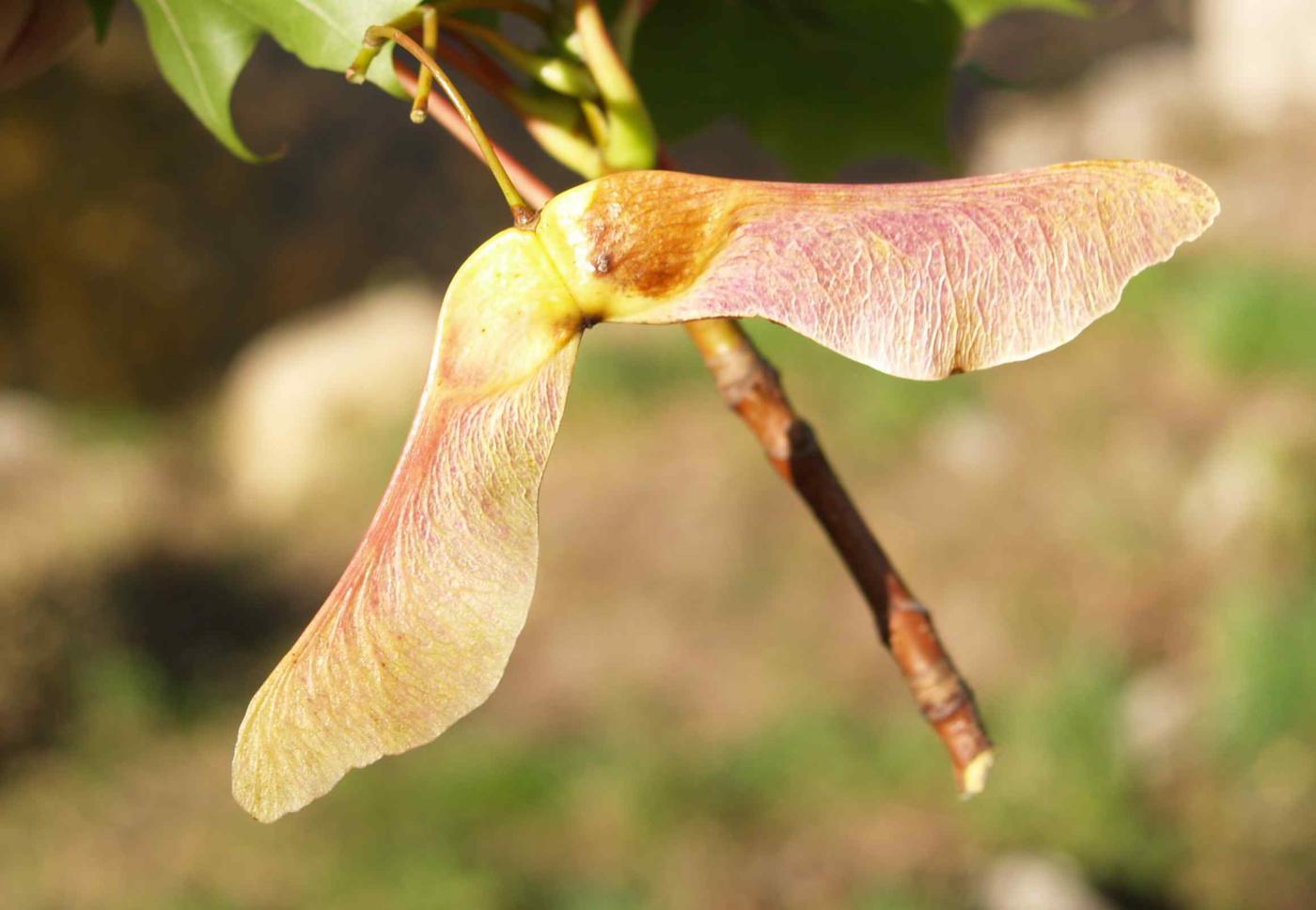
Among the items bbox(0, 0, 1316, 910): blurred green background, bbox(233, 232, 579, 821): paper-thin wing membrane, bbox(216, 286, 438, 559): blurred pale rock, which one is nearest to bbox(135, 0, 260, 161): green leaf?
bbox(233, 232, 579, 821): paper-thin wing membrane

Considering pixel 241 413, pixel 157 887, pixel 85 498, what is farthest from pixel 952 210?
pixel 241 413

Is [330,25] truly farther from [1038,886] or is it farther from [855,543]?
[1038,886]

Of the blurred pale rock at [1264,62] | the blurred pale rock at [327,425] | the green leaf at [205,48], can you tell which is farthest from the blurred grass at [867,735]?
the green leaf at [205,48]

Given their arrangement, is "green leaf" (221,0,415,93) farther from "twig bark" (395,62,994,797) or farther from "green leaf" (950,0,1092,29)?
"green leaf" (950,0,1092,29)

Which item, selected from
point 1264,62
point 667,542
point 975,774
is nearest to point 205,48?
point 975,774

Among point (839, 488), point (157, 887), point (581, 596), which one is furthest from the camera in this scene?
point (581, 596)

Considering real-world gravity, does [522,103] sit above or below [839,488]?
above

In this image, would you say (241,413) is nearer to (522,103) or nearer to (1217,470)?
(1217,470)
